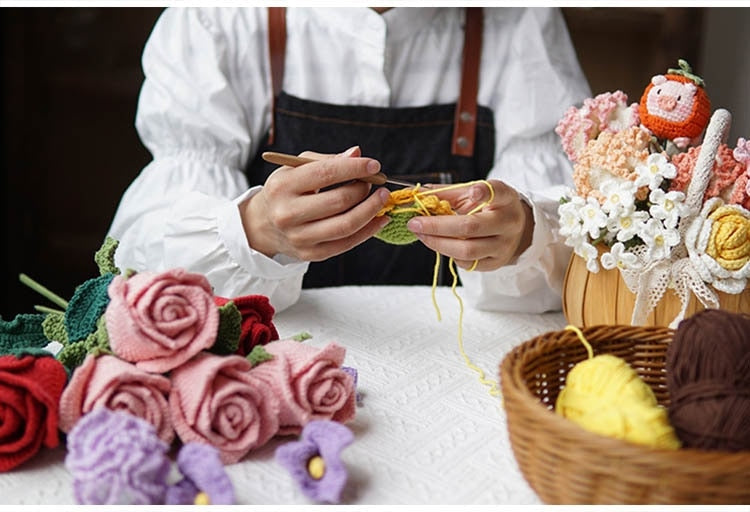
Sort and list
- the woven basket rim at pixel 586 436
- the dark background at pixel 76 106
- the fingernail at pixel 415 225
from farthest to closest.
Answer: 1. the dark background at pixel 76 106
2. the fingernail at pixel 415 225
3. the woven basket rim at pixel 586 436

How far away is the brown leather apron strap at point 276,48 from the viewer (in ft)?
3.81

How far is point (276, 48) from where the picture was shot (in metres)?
1.17

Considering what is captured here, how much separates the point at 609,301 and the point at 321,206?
0.30 meters

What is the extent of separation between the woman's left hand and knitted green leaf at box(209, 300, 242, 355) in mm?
241

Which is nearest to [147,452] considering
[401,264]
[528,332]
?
[528,332]

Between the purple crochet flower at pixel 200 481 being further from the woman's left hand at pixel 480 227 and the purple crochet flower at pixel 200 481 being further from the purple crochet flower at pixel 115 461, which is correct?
the woman's left hand at pixel 480 227

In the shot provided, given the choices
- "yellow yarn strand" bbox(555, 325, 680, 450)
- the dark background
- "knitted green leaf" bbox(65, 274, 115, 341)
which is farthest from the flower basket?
the dark background

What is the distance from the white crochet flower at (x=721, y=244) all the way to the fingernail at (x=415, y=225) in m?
0.25

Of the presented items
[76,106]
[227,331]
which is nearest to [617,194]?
[227,331]

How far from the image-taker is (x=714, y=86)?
5.39 ft

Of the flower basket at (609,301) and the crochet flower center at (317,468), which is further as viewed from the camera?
the flower basket at (609,301)

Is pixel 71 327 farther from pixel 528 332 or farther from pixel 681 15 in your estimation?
pixel 681 15

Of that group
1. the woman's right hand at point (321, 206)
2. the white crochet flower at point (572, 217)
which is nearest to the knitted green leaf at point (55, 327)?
the woman's right hand at point (321, 206)

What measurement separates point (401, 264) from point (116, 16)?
133 centimetres
